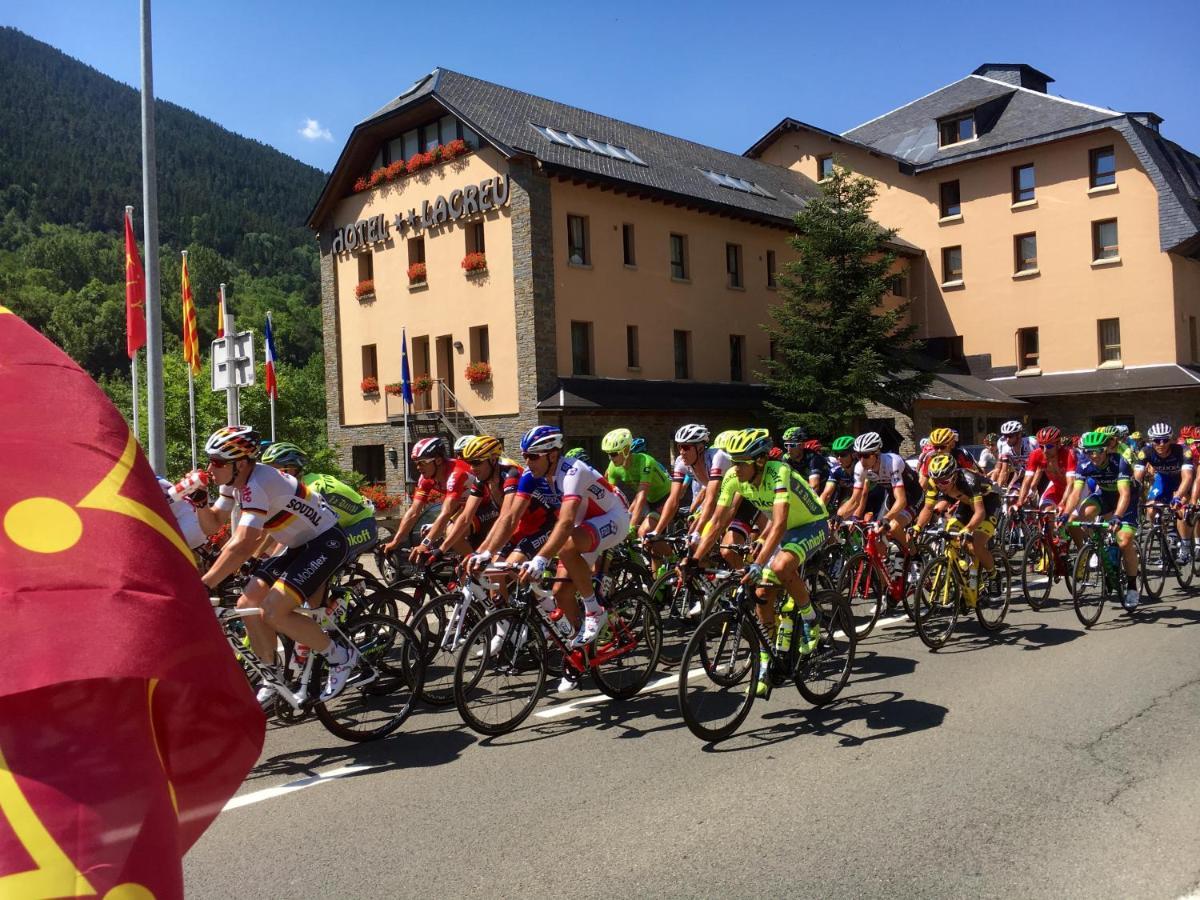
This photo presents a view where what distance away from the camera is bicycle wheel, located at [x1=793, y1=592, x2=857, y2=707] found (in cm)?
695

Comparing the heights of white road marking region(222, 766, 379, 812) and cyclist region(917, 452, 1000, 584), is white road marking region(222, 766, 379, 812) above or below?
below

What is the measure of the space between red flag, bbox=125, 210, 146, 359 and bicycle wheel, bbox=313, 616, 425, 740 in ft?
30.7

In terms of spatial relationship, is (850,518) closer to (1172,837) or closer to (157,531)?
(1172,837)

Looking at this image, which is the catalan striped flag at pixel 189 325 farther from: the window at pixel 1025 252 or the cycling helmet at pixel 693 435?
the window at pixel 1025 252

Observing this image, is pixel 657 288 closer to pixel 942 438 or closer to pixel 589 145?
pixel 589 145

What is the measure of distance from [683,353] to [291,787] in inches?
1099

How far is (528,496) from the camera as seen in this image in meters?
7.22

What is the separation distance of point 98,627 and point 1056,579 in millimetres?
11415

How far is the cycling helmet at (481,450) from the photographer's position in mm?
8531

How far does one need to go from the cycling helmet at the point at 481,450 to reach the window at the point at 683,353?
24.0 meters

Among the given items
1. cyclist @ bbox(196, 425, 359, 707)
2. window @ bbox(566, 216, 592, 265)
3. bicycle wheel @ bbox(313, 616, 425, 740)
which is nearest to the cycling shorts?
cyclist @ bbox(196, 425, 359, 707)

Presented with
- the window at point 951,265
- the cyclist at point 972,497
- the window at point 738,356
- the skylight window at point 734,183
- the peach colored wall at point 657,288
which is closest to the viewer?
the cyclist at point 972,497

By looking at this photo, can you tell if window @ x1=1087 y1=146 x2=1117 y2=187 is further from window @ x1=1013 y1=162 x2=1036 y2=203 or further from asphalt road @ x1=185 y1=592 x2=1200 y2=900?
asphalt road @ x1=185 y1=592 x2=1200 y2=900

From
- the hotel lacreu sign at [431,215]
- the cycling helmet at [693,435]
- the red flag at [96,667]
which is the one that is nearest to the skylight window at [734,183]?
the hotel lacreu sign at [431,215]
